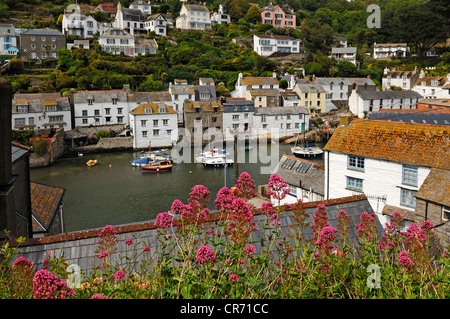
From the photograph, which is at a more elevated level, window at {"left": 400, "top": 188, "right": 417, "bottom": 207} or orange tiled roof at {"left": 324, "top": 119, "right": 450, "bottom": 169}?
orange tiled roof at {"left": 324, "top": 119, "right": 450, "bottom": 169}

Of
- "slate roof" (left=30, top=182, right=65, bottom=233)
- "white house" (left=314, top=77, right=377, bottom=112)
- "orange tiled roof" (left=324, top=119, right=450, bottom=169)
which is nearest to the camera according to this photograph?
"slate roof" (left=30, top=182, right=65, bottom=233)

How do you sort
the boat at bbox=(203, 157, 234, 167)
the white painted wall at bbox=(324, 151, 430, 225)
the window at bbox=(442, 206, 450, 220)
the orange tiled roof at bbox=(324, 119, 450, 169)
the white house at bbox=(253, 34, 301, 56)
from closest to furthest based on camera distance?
the window at bbox=(442, 206, 450, 220) < the orange tiled roof at bbox=(324, 119, 450, 169) < the white painted wall at bbox=(324, 151, 430, 225) < the boat at bbox=(203, 157, 234, 167) < the white house at bbox=(253, 34, 301, 56)

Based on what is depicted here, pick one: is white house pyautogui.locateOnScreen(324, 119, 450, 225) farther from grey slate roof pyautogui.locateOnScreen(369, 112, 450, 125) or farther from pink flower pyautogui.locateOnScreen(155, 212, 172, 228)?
grey slate roof pyautogui.locateOnScreen(369, 112, 450, 125)

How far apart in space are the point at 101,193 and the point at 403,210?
2220 centimetres

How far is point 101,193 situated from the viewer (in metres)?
31.5

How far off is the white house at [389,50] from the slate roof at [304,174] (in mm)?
73927

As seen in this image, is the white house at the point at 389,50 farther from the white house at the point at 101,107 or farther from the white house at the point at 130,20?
the white house at the point at 101,107

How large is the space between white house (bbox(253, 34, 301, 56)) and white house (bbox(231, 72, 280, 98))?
23748mm

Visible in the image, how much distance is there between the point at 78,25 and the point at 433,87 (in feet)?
207

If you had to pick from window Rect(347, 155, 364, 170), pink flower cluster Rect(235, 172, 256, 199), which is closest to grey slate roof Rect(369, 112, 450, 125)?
window Rect(347, 155, 364, 170)

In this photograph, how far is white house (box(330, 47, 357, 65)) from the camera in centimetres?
8581

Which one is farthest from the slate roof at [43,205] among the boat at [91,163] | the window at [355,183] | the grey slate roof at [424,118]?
the grey slate roof at [424,118]
